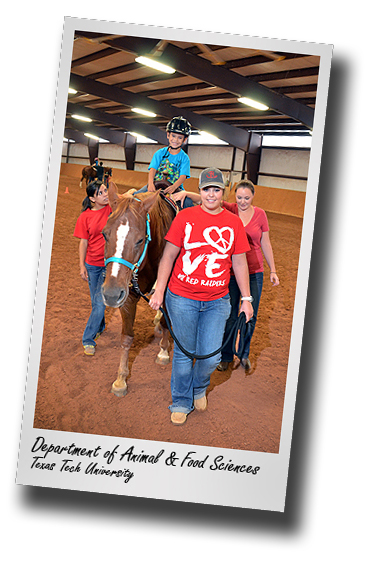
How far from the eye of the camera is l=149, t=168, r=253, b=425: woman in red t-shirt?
1915 millimetres

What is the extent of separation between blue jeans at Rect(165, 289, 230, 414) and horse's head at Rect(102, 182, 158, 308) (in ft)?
1.17

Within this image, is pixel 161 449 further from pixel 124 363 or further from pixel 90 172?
pixel 90 172

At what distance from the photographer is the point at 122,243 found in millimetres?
1887

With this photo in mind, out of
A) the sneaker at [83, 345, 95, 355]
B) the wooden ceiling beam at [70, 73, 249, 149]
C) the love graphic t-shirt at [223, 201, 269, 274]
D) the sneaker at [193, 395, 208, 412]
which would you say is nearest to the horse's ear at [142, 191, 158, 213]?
the love graphic t-shirt at [223, 201, 269, 274]

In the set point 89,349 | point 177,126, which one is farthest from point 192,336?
point 177,126

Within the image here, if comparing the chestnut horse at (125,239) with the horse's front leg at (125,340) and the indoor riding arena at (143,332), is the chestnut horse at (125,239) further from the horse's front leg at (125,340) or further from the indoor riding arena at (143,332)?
the indoor riding arena at (143,332)

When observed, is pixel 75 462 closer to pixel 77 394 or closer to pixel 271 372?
pixel 77 394

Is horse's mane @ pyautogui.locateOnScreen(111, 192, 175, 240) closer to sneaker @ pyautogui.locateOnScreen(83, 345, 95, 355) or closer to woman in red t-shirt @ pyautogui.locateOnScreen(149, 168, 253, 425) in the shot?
woman in red t-shirt @ pyautogui.locateOnScreen(149, 168, 253, 425)

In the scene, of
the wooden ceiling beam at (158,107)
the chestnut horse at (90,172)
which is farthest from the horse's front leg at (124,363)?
the wooden ceiling beam at (158,107)

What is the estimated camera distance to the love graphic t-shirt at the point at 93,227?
2.48 metres

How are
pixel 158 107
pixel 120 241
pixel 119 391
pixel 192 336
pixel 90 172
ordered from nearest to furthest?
pixel 120 241
pixel 192 336
pixel 90 172
pixel 119 391
pixel 158 107

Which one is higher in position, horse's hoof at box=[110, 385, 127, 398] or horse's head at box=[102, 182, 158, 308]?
horse's head at box=[102, 182, 158, 308]

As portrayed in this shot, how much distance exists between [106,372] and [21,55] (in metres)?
2.29

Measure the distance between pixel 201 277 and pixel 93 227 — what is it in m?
1.04
